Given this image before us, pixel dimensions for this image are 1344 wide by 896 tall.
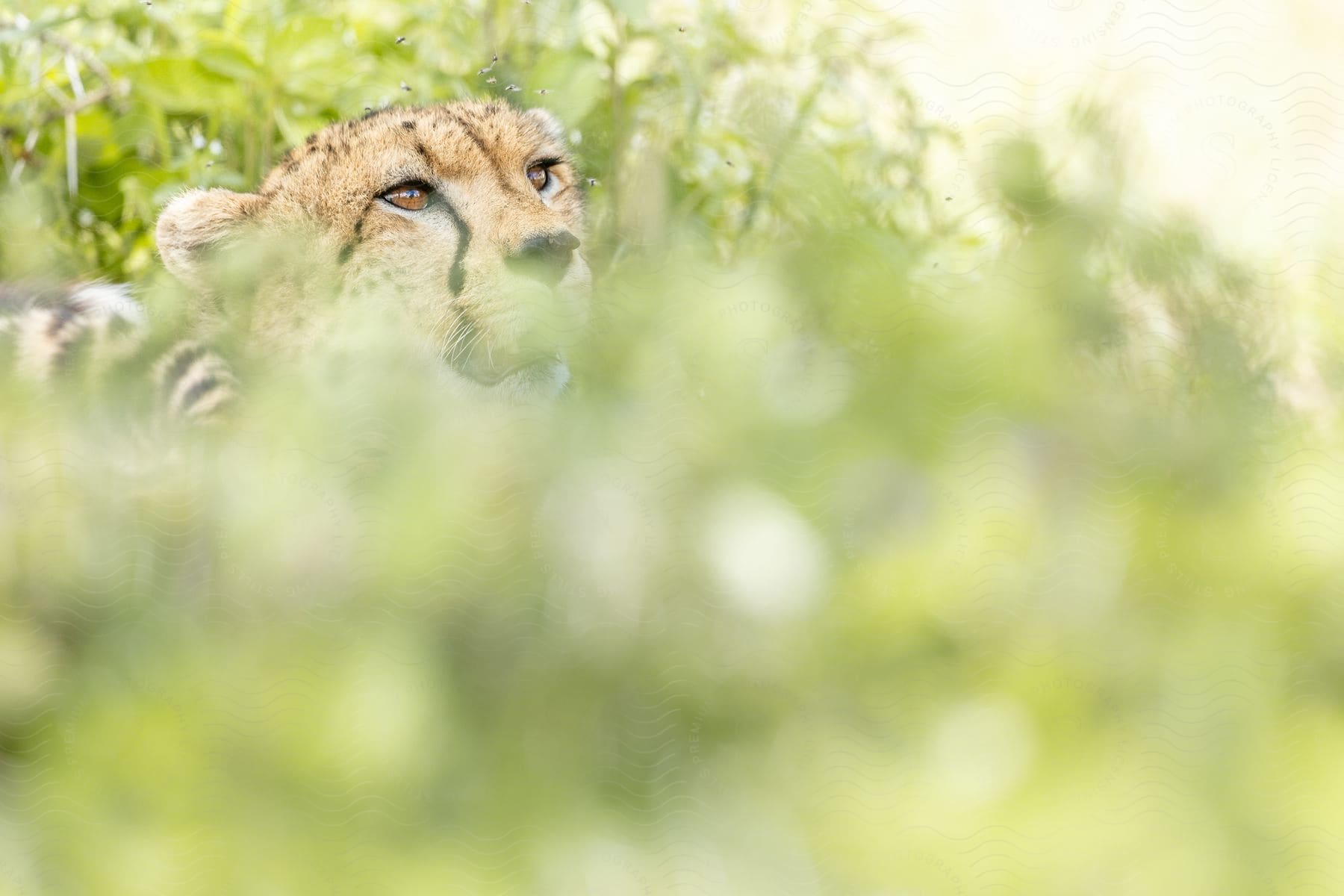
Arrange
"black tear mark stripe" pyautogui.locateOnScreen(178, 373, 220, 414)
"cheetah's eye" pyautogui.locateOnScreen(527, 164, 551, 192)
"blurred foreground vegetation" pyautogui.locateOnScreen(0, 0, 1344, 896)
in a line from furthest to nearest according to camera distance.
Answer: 1. "cheetah's eye" pyautogui.locateOnScreen(527, 164, 551, 192)
2. "black tear mark stripe" pyautogui.locateOnScreen(178, 373, 220, 414)
3. "blurred foreground vegetation" pyautogui.locateOnScreen(0, 0, 1344, 896)

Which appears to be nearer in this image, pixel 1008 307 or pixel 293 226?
pixel 1008 307

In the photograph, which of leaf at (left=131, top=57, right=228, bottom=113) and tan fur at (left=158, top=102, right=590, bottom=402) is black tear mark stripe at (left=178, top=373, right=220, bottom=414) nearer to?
tan fur at (left=158, top=102, right=590, bottom=402)

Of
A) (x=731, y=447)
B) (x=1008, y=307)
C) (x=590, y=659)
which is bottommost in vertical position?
(x=590, y=659)

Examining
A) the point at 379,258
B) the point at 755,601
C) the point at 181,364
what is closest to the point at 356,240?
the point at 379,258

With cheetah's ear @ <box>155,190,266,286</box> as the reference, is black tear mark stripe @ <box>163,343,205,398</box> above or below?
below

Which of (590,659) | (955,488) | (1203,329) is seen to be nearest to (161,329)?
(590,659)

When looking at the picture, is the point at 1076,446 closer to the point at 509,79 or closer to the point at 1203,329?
the point at 1203,329

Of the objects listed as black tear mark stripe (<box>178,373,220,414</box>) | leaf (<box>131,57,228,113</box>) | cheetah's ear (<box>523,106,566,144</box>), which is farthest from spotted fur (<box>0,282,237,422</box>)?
cheetah's ear (<box>523,106,566,144</box>)

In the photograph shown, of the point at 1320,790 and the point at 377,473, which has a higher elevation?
the point at 1320,790

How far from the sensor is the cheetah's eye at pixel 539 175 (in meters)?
0.67

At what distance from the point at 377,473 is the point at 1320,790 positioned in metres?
0.41

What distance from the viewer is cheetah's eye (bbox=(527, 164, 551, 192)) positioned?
0.67 m

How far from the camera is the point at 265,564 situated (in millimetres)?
471

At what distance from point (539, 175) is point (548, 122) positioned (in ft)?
0.12
